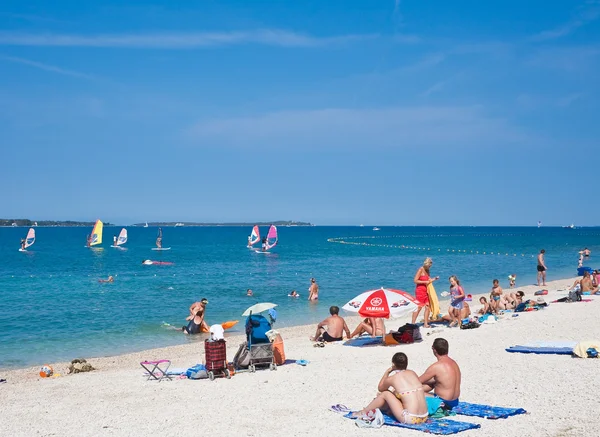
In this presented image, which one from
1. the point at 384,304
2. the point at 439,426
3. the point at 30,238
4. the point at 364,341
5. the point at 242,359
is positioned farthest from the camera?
the point at 30,238

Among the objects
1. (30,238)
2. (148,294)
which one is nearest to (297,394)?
(148,294)

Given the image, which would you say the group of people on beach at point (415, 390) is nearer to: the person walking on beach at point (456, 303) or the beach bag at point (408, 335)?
the beach bag at point (408, 335)

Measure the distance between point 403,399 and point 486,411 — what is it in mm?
1121

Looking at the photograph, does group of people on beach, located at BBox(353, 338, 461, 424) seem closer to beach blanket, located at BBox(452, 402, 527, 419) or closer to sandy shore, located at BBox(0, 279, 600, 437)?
beach blanket, located at BBox(452, 402, 527, 419)

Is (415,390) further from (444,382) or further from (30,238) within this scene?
(30,238)

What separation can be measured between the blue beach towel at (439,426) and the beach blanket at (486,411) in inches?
16.0

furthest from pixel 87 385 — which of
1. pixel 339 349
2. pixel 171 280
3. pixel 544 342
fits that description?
pixel 171 280

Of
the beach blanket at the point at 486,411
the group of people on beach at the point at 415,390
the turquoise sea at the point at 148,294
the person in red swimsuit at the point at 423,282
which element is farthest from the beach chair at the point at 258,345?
the turquoise sea at the point at 148,294

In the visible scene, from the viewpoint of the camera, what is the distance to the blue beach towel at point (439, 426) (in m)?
6.98

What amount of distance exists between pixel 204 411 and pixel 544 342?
23.3 feet

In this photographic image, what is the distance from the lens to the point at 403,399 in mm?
7449

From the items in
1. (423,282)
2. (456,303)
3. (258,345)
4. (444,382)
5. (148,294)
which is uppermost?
(423,282)

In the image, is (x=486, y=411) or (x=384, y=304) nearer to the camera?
(x=486, y=411)

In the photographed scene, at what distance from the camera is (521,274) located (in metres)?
36.7
